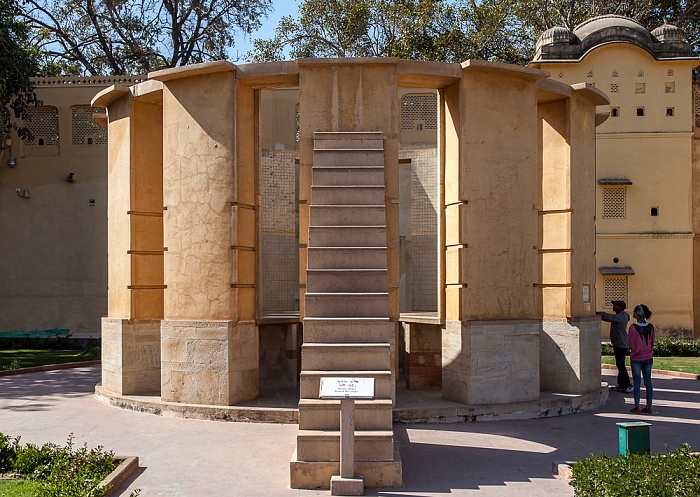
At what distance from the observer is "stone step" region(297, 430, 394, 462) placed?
293 inches

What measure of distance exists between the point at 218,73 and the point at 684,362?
1399 centimetres

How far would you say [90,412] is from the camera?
36.9 feet

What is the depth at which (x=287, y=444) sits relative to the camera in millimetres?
9055

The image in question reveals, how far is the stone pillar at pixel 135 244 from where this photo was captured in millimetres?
12156

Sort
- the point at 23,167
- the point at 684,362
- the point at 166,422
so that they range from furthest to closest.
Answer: the point at 23,167, the point at 684,362, the point at 166,422

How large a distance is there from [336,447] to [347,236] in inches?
110

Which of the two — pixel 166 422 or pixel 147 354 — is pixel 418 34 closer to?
pixel 147 354

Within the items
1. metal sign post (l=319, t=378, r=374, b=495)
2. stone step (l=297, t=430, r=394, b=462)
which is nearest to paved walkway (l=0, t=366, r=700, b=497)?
metal sign post (l=319, t=378, r=374, b=495)

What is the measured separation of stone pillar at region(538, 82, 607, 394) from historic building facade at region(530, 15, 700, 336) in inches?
480

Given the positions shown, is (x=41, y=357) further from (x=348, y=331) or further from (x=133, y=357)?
(x=348, y=331)

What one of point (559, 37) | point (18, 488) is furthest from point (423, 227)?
point (559, 37)

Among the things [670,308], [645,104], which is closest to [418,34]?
[645,104]

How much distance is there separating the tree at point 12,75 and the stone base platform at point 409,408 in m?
15.2

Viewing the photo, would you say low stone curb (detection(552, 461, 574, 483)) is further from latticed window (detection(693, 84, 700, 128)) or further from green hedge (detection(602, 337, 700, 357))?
latticed window (detection(693, 84, 700, 128))
